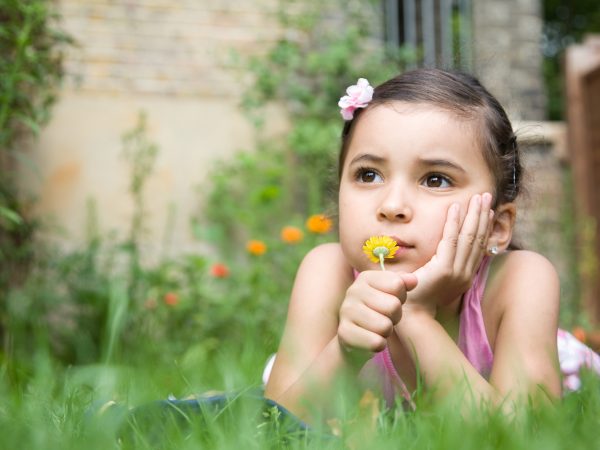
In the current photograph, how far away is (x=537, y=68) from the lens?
6465 millimetres

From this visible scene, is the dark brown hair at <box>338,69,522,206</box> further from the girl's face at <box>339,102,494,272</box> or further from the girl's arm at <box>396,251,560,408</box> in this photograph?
the girl's arm at <box>396,251,560,408</box>

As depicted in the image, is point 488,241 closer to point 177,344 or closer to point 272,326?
point 272,326

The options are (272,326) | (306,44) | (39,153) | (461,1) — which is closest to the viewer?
(272,326)

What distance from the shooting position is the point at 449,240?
1793mm

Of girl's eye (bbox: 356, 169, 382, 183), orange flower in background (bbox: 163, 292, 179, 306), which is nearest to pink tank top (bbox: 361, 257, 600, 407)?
girl's eye (bbox: 356, 169, 382, 183)

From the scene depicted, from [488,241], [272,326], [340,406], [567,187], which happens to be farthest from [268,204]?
[340,406]

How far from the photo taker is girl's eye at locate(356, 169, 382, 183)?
1.92 metres

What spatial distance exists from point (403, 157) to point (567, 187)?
Result: 4645mm

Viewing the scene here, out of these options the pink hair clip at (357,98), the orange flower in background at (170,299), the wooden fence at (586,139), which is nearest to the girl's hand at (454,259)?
the pink hair clip at (357,98)

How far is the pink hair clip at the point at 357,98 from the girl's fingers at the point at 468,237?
374 millimetres

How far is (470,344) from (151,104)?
3.46 m

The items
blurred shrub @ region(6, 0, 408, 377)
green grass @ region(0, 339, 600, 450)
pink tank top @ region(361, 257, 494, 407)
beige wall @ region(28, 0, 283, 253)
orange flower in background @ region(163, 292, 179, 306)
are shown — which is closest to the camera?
green grass @ region(0, 339, 600, 450)

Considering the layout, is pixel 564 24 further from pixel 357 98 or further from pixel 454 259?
pixel 454 259

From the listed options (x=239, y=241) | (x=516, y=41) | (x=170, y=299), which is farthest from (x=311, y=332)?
(x=516, y=41)
